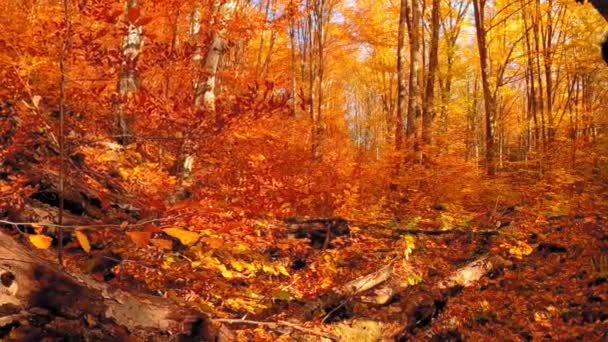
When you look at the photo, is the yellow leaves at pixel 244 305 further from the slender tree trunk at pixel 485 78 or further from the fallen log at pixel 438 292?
the slender tree trunk at pixel 485 78

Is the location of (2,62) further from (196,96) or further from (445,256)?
(445,256)

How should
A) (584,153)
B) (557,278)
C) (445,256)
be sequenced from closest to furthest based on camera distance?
(557,278)
(445,256)
(584,153)

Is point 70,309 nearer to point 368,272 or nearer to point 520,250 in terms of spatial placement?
point 368,272

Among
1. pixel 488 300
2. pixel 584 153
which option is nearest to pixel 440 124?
pixel 584 153

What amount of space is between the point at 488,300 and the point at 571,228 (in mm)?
2603

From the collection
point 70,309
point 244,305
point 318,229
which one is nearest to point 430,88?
point 318,229

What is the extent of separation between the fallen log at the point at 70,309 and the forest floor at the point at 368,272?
1.84 ft

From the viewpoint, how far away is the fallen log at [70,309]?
200cm

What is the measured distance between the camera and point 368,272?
5473 millimetres

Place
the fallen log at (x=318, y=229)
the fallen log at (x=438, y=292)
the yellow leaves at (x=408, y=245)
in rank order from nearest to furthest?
1. the fallen log at (x=438, y=292)
2. the yellow leaves at (x=408, y=245)
3. the fallen log at (x=318, y=229)

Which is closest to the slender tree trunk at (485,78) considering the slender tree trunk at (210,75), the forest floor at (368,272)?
the forest floor at (368,272)

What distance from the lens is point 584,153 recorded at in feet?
37.0

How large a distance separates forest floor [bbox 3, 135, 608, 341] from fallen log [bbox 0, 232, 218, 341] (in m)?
0.56

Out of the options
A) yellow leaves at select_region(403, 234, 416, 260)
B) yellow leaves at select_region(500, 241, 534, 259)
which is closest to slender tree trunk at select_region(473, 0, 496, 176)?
yellow leaves at select_region(500, 241, 534, 259)
